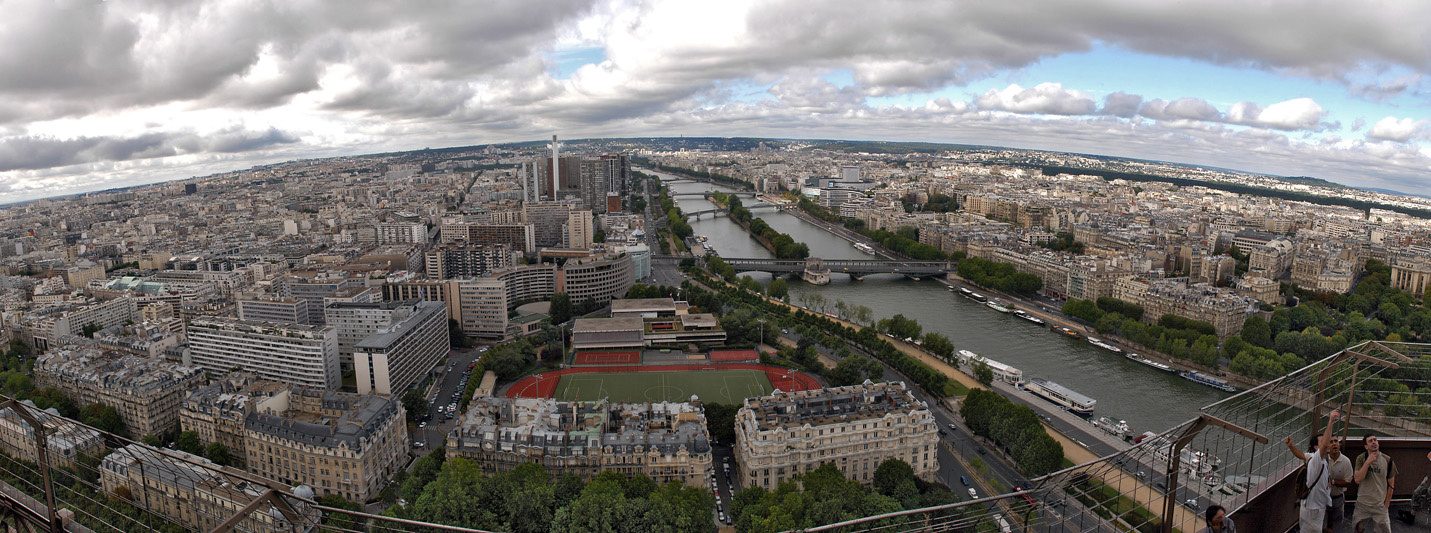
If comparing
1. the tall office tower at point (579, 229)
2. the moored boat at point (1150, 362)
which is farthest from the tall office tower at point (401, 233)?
the moored boat at point (1150, 362)

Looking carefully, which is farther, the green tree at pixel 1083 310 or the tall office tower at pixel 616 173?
the tall office tower at pixel 616 173

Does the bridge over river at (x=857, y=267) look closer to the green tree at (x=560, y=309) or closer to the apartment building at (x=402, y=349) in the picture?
the green tree at (x=560, y=309)

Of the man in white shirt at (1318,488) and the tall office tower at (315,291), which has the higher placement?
the man in white shirt at (1318,488)

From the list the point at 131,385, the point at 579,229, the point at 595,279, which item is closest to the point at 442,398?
the point at 131,385

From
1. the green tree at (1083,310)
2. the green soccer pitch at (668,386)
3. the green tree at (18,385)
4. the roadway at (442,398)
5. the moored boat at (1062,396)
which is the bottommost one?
the roadway at (442,398)

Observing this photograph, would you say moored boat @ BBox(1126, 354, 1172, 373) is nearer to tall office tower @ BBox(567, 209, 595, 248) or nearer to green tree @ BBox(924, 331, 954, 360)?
green tree @ BBox(924, 331, 954, 360)

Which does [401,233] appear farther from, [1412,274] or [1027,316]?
[1412,274]
